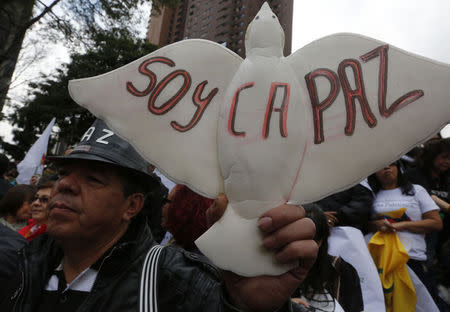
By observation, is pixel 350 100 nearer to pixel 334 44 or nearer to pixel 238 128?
pixel 334 44

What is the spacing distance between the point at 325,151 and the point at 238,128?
0.76 ft

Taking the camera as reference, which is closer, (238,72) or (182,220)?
(238,72)

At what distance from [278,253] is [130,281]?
70 centimetres

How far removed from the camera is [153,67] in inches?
34.3

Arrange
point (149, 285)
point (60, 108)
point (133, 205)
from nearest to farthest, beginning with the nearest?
point (149, 285)
point (133, 205)
point (60, 108)

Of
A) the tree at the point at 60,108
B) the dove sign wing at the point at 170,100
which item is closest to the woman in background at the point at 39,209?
the dove sign wing at the point at 170,100

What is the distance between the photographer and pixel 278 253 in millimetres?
713

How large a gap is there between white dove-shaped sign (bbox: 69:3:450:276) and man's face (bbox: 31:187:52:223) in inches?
93.7

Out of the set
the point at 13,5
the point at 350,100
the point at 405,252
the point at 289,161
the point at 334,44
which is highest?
the point at 13,5

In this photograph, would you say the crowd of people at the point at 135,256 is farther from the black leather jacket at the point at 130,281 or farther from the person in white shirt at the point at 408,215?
the person in white shirt at the point at 408,215

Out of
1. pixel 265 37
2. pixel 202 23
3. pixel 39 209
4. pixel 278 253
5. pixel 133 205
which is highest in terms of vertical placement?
pixel 202 23

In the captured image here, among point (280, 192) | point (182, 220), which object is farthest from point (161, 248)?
point (280, 192)

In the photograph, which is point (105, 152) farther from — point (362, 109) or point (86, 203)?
point (362, 109)

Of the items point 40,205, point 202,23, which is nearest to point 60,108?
point 40,205
